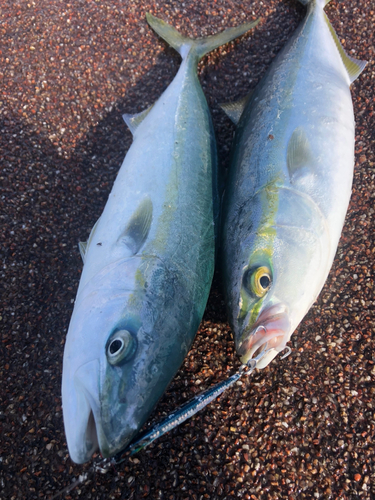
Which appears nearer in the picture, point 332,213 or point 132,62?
point 332,213

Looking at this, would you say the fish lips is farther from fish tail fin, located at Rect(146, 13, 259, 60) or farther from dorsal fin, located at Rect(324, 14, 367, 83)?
dorsal fin, located at Rect(324, 14, 367, 83)

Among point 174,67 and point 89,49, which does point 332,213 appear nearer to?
point 174,67

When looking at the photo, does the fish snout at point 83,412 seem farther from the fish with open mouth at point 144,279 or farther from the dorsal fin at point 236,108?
the dorsal fin at point 236,108

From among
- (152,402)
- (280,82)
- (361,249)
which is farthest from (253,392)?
(280,82)

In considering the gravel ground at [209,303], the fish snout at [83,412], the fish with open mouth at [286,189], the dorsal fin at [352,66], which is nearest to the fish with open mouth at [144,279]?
the fish snout at [83,412]

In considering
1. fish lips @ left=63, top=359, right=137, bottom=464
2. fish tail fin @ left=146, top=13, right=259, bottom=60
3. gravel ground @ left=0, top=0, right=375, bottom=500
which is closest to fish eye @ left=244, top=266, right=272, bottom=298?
gravel ground @ left=0, top=0, right=375, bottom=500

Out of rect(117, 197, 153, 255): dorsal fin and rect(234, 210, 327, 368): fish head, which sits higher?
rect(117, 197, 153, 255): dorsal fin
